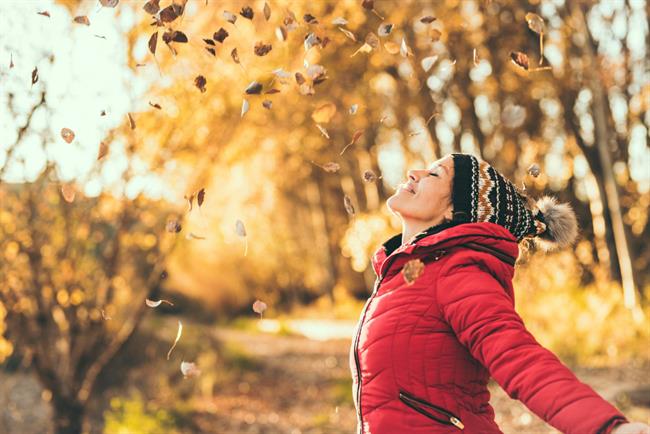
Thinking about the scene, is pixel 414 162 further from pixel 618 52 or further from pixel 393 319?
pixel 393 319

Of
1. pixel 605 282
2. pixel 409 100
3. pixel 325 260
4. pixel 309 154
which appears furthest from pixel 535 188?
pixel 325 260

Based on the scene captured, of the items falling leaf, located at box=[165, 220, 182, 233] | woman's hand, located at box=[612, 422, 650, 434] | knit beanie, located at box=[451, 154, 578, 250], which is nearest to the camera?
woman's hand, located at box=[612, 422, 650, 434]

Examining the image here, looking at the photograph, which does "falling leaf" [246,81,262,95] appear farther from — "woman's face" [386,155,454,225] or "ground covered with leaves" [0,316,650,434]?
"ground covered with leaves" [0,316,650,434]

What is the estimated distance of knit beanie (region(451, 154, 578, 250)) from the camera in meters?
2.38

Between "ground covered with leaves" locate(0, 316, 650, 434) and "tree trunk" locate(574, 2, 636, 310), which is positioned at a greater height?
"tree trunk" locate(574, 2, 636, 310)

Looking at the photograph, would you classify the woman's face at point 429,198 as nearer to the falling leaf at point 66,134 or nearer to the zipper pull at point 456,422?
the zipper pull at point 456,422

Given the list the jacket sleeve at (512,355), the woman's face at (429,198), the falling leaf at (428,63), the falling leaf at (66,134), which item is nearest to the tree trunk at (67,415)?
the falling leaf at (66,134)

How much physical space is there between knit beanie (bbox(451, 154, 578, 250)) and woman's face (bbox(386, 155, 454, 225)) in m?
0.03

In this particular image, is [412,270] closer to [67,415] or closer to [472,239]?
[472,239]

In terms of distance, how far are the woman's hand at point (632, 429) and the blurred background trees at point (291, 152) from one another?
1.37 m

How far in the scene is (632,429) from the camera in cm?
170

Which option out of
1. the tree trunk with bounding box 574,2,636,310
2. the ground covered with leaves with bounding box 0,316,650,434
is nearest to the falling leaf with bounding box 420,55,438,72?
the ground covered with leaves with bounding box 0,316,650,434

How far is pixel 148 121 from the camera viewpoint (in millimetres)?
6215

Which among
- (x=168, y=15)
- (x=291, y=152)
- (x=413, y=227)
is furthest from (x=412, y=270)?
(x=291, y=152)
